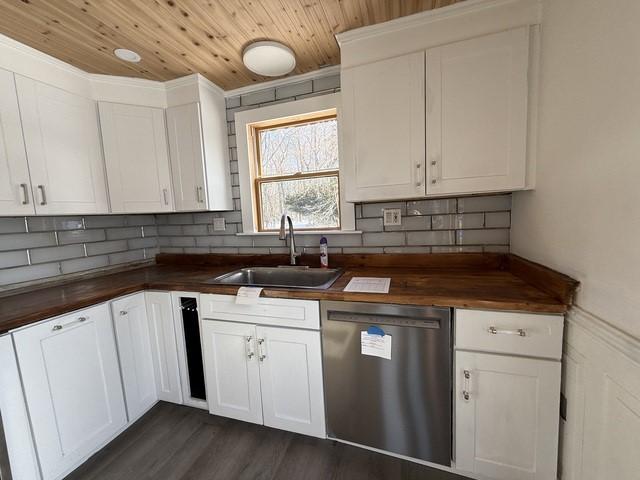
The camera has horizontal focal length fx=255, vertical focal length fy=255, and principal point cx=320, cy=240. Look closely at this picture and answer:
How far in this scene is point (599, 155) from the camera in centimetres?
87

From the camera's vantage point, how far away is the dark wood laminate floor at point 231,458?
1324 mm

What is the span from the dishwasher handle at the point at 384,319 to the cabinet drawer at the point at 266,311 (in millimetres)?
118

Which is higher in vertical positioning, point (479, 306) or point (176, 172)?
point (176, 172)

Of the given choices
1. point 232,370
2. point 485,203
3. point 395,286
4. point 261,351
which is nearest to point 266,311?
point 261,351

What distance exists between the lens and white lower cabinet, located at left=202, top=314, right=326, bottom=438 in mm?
1427

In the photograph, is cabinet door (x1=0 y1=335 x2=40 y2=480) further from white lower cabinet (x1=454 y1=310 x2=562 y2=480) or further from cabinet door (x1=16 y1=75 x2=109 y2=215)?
white lower cabinet (x1=454 y1=310 x2=562 y2=480)

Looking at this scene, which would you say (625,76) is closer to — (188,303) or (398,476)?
(398,476)

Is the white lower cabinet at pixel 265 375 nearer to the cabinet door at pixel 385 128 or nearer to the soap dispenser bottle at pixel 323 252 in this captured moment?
the soap dispenser bottle at pixel 323 252

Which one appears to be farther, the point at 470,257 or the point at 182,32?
the point at 470,257

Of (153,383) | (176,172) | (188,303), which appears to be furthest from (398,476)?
(176,172)

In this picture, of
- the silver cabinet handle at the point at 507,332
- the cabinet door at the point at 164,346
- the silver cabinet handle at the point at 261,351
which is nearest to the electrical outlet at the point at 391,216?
the silver cabinet handle at the point at 507,332

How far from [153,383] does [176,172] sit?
1567mm

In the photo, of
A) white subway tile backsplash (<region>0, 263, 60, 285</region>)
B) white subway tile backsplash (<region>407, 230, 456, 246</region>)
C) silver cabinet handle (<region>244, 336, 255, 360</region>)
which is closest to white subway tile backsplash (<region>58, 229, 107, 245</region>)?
white subway tile backsplash (<region>0, 263, 60, 285</region>)

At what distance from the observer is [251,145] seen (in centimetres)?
215
